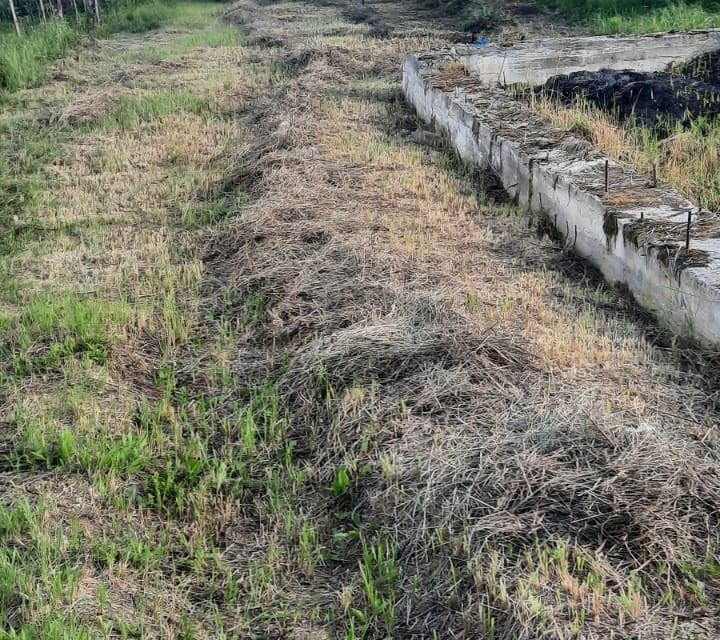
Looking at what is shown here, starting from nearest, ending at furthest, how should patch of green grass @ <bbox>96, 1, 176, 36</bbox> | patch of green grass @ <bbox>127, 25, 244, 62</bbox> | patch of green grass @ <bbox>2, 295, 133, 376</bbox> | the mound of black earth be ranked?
1. patch of green grass @ <bbox>2, 295, 133, 376</bbox>
2. the mound of black earth
3. patch of green grass @ <bbox>127, 25, 244, 62</bbox>
4. patch of green grass @ <bbox>96, 1, 176, 36</bbox>

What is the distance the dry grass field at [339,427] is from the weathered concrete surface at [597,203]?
190mm

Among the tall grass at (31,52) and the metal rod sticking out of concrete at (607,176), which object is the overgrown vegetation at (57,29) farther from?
the metal rod sticking out of concrete at (607,176)

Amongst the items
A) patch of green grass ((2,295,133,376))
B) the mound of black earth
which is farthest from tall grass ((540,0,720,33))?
patch of green grass ((2,295,133,376))

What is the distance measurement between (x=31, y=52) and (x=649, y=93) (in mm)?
9579

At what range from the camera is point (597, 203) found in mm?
5332

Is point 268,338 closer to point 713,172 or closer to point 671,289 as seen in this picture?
point 671,289

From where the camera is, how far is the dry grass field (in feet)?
9.31

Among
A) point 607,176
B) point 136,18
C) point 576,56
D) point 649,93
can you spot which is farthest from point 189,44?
point 607,176

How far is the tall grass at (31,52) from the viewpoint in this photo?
40.1 ft

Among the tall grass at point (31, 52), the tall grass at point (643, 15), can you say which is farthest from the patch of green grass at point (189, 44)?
the tall grass at point (643, 15)

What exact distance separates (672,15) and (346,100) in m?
6.40

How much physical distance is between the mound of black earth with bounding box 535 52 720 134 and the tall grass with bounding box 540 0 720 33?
297cm

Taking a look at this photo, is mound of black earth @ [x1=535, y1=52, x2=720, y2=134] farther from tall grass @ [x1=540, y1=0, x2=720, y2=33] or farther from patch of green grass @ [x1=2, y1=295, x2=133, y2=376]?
patch of green grass @ [x1=2, y1=295, x2=133, y2=376]

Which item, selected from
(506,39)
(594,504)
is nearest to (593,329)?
(594,504)
